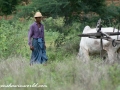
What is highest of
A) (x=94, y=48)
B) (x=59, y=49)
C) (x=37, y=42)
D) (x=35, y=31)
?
(x=35, y=31)

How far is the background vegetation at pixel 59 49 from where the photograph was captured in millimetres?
7254

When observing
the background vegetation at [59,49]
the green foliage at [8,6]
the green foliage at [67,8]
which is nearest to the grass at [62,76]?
the background vegetation at [59,49]

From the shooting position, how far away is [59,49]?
12.8 m

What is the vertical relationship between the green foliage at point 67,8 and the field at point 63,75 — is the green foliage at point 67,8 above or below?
above

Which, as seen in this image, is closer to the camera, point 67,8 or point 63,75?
point 63,75

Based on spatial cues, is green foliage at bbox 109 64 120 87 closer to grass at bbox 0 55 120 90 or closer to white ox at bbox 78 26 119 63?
grass at bbox 0 55 120 90

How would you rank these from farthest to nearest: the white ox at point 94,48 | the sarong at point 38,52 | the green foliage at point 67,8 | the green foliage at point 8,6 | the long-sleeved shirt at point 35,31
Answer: the green foliage at point 8,6, the green foliage at point 67,8, the white ox at point 94,48, the sarong at point 38,52, the long-sleeved shirt at point 35,31

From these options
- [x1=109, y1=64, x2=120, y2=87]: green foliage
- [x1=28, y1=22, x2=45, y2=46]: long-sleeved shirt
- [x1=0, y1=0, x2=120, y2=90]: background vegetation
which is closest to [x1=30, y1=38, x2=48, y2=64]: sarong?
[x1=28, y1=22, x2=45, y2=46]: long-sleeved shirt

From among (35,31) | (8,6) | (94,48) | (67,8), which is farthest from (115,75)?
(8,6)

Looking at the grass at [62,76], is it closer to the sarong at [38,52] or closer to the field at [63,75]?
the field at [63,75]

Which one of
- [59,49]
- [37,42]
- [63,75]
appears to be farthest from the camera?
[59,49]

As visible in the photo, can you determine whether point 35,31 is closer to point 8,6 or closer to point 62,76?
point 62,76

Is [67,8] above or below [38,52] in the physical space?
above

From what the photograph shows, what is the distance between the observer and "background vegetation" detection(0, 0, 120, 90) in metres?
7.25
